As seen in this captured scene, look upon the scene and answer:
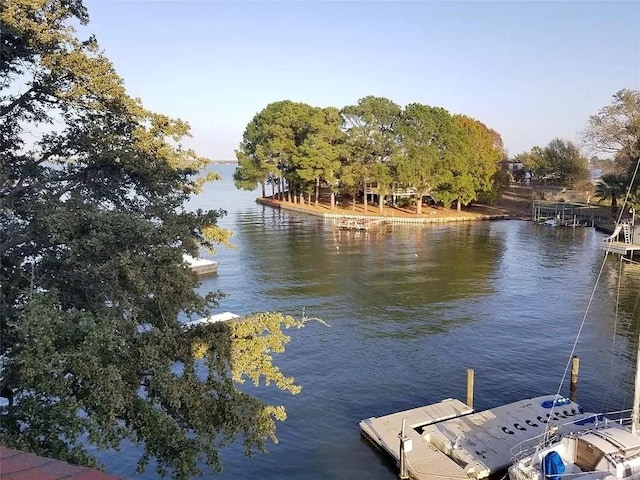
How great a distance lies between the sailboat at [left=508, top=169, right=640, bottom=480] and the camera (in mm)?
13239

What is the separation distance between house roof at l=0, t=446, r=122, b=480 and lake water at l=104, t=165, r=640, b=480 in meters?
12.6

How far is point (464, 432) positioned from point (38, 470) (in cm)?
1568

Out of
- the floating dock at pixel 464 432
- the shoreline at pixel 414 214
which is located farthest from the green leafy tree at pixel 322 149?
the floating dock at pixel 464 432

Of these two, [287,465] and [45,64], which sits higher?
[45,64]

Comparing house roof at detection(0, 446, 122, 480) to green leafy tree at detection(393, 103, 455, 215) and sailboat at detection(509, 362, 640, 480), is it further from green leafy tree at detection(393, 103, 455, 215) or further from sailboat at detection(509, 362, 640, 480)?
green leafy tree at detection(393, 103, 455, 215)

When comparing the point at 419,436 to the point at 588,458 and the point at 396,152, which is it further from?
the point at 396,152

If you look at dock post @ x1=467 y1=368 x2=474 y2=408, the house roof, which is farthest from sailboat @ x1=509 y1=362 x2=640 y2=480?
the house roof

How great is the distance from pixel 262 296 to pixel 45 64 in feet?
74.4

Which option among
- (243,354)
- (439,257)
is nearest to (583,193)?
(439,257)

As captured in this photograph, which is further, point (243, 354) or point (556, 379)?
point (556, 379)

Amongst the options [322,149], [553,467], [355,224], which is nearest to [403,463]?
[553,467]

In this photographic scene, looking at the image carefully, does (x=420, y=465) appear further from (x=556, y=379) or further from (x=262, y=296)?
(x=262, y=296)

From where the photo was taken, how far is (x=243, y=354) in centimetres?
1202

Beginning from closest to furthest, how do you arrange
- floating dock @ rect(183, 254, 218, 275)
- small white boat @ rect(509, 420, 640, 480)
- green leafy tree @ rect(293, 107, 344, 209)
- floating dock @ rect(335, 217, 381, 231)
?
small white boat @ rect(509, 420, 640, 480) → floating dock @ rect(183, 254, 218, 275) → floating dock @ rect(335, 217, 381, 231) → green leafy tree @ rect(293, 107, 344, 209)
